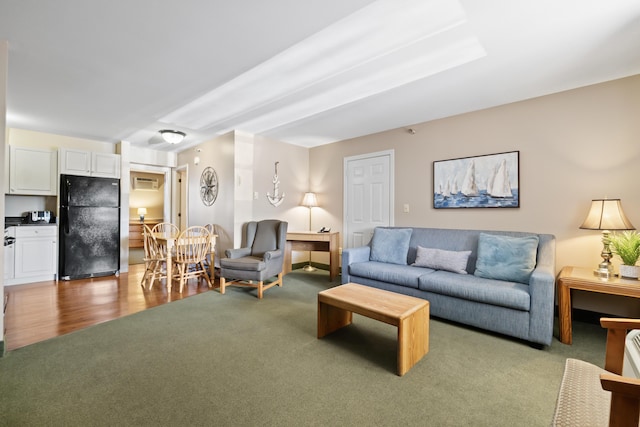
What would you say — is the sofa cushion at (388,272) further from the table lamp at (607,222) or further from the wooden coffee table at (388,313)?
the table lamp at (607,222)

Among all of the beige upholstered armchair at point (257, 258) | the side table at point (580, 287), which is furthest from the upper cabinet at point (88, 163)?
the side table at point (580, 287)

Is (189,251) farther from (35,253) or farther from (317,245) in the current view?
(35,253)

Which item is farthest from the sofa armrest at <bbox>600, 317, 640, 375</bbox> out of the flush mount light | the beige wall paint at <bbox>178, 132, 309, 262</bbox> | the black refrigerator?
the black refrigerator

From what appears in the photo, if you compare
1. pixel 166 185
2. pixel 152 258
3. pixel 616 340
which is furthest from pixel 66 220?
pixel 616 340

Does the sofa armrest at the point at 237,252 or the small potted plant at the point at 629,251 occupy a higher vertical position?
the small potted plant at the point at 629,251

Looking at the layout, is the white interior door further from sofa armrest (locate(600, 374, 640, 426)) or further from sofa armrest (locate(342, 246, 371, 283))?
sofa armrest (locate(600, 374, 640, 426))

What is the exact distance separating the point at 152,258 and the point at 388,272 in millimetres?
3375

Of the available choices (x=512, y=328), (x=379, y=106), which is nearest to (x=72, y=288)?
(x=379, y=106)

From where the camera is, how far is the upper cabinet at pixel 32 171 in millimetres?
4121

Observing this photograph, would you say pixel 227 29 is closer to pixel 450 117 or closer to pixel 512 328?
pixel 450 117

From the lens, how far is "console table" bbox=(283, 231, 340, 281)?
4.42 metres

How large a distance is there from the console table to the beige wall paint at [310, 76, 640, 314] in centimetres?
136

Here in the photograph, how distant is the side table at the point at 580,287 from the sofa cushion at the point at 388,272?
3.70 ft

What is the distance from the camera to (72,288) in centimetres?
388
